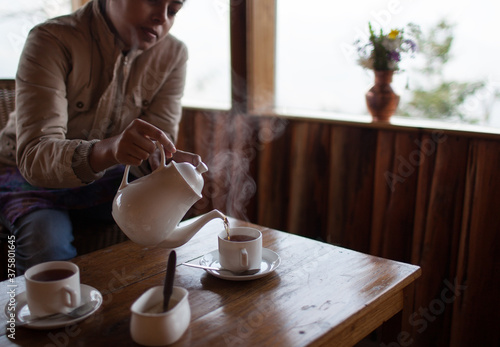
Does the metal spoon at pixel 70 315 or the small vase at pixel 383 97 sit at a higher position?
the small vase at pixel 383 97

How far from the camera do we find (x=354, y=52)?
1960 mm

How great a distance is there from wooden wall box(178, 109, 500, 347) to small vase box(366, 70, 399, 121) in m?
0.08

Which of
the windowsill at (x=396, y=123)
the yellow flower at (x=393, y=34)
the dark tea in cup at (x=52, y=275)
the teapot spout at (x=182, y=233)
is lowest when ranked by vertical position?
the dark tea in cup at (x=52, y=275)

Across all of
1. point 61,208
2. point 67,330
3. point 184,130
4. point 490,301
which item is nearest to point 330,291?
point 67,330

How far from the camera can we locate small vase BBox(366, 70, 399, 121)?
6.19 ft

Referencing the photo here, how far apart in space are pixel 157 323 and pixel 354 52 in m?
1.54

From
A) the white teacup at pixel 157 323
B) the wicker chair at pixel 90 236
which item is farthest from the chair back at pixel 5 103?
the white teacup at pixel 157 323

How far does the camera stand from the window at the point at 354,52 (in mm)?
1804

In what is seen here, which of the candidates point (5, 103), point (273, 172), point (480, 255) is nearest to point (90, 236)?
point (5, 103)

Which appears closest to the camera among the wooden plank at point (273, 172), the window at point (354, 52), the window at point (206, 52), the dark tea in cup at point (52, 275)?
the dark tea in cup at point (52, 275)

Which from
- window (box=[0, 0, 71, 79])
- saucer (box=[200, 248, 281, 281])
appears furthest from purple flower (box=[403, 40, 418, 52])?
window (box=[0, 0, 71, 79])

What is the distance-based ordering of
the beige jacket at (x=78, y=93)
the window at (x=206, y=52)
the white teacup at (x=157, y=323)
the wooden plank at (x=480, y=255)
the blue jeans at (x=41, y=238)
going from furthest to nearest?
the window at (x=206, y=52) → the wooden plank at (x=480, y=255) → the blue jeans at (x=41, y=238) → the beige jacket at (x=78, y=93) → the white teacup at (x=157, y=323)

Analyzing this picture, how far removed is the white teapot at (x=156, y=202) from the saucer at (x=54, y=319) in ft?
0.49

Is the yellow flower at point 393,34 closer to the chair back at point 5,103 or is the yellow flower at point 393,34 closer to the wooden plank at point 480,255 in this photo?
the wooden plank at point 480,255
